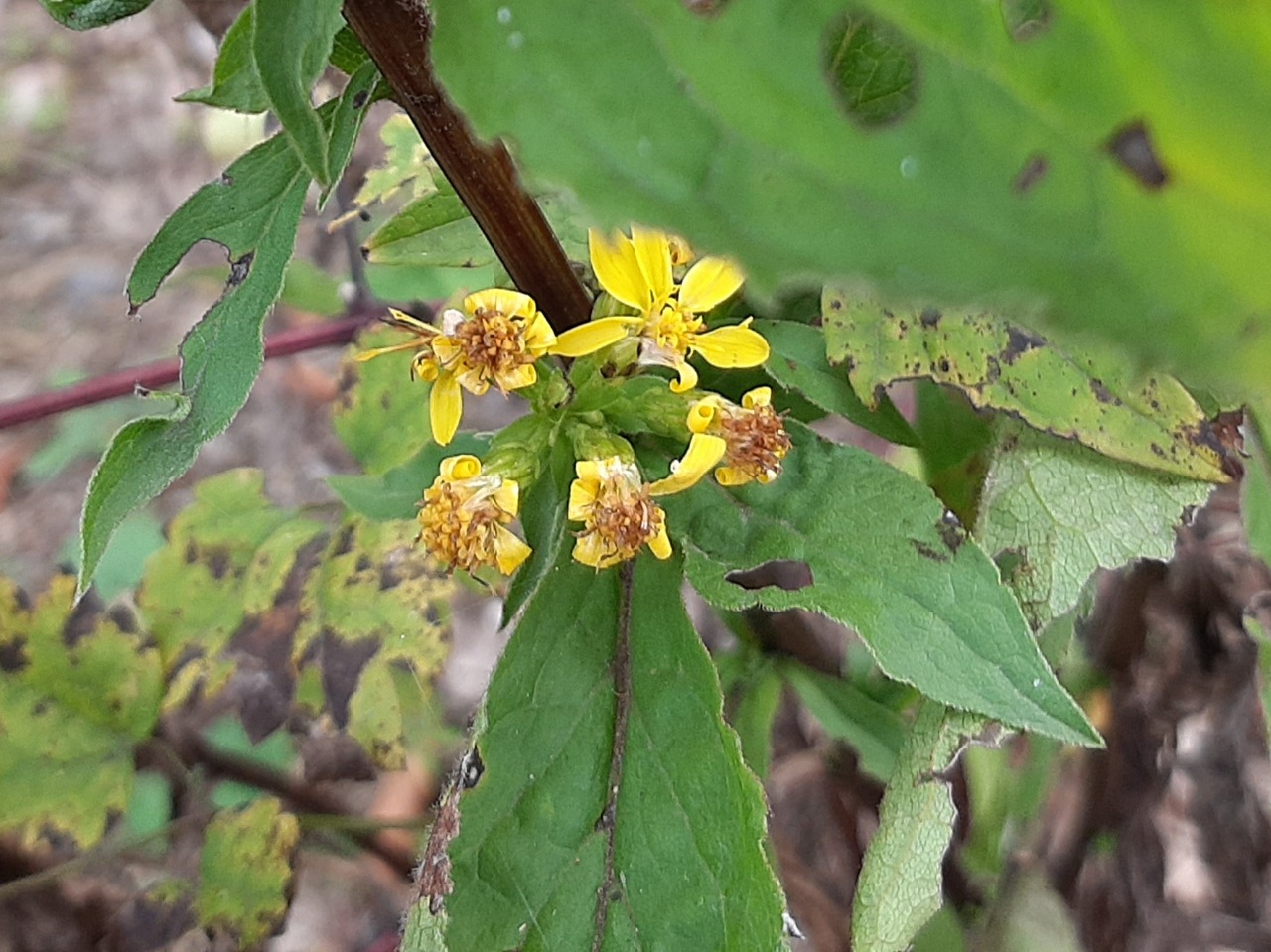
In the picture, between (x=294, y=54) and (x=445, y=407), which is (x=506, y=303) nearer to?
(x=445, y=407)

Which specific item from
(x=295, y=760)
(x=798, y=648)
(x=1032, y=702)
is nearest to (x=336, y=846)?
(x=295, y=760)

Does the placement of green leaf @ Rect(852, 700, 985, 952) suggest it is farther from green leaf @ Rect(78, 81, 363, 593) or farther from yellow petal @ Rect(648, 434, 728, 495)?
green leaf @ Rect(78, 81, 363, 593)

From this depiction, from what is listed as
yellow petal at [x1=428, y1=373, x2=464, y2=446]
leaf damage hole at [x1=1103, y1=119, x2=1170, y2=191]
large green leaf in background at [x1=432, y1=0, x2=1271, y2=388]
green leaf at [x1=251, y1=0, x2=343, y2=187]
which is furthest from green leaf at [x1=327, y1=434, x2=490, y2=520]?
leaf damage hole at [x1=1103, y1=119, x2=1170, y2=191]

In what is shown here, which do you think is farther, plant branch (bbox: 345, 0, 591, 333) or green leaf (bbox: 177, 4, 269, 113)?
green leaf (bbox: 177, 4, 269, 113)

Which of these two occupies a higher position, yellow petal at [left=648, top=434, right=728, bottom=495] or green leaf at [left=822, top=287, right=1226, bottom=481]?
yellow petal at [left=648, top=434, right=728, bottom=495]

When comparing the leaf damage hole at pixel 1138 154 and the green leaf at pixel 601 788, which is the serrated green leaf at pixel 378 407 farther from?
the leaf damage hole at pixel 1138 154

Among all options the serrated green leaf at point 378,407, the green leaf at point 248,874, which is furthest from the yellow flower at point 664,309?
the green leaf at point 248,874

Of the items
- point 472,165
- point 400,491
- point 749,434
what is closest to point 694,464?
point 749,434
